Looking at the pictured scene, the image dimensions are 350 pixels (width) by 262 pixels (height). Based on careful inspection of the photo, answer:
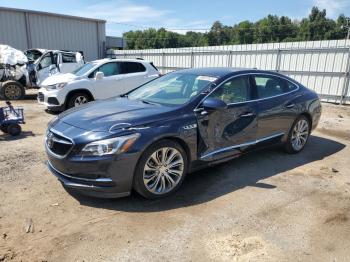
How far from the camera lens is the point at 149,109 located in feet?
13.3

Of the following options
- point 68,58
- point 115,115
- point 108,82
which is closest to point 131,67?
point 108,82

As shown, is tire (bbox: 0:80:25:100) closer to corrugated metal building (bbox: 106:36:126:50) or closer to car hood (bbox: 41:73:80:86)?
car hood (bbox: 41:73:80:86)

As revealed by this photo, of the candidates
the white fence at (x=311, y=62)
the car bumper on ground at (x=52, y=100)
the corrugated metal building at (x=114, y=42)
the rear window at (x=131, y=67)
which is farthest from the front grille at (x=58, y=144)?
the corrugated metal building at (x=114, y=42)

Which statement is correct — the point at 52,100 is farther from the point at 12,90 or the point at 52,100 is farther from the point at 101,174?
the point at 101,174

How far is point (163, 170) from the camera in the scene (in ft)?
12.7

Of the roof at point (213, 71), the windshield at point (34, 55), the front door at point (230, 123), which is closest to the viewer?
the front door at point (230, 123)

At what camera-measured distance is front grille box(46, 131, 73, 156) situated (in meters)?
3.57

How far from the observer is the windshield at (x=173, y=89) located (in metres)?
4.41

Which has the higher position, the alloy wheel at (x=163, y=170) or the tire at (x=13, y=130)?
the alloy wheel at (x=163, y=170)

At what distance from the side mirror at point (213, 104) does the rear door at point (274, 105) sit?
0.98 metres

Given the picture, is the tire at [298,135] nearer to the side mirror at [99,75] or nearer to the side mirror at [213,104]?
the side mirror at [213,104]

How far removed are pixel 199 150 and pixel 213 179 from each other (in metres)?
0.65

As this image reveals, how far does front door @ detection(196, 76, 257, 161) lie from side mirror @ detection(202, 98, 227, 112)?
82mm

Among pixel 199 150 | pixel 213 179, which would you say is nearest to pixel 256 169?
pixel 213 179
